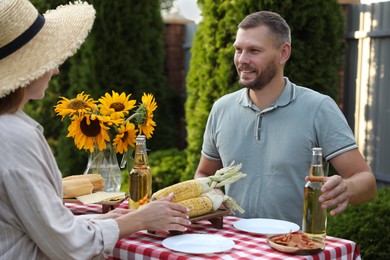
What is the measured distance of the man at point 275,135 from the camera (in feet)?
9.25

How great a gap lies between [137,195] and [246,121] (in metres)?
0.76

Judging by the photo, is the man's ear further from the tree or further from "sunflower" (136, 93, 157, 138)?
the tree

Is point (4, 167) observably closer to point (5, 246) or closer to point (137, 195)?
point (5, 246)

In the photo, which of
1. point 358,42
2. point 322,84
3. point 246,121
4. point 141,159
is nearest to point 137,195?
point 141,159

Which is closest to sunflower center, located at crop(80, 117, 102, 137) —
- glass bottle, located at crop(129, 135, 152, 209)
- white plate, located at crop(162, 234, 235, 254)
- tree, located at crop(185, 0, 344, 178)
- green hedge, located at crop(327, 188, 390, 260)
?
glass bottle, located at crop(129, 135, 152, 209)

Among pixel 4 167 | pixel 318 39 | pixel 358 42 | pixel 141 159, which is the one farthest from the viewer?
pixel 358 42

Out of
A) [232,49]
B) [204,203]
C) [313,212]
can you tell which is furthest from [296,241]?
[232,49]

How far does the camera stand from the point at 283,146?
113 inches

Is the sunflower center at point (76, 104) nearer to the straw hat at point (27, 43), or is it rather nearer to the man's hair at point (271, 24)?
the straw hat at point (27, 43)

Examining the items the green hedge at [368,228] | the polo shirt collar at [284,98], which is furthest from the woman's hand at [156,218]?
the green hedge at [368,228]

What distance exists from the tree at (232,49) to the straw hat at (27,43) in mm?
3275

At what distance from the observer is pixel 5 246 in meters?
1.83

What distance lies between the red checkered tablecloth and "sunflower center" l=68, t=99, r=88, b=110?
2.31 ft

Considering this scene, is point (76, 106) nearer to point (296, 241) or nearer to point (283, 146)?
point (283, 146)
